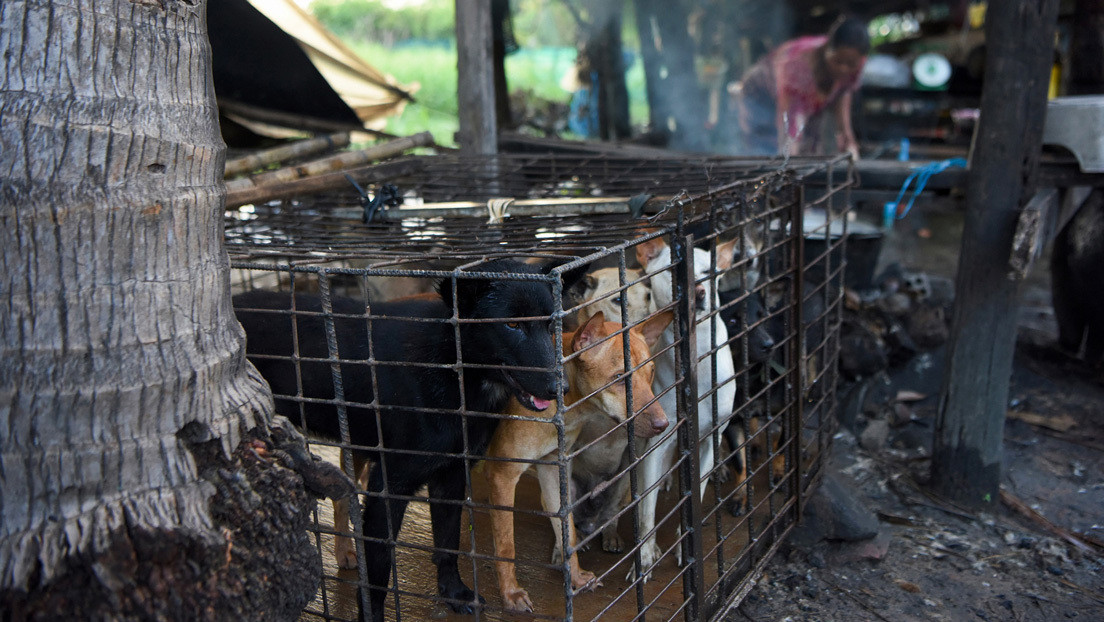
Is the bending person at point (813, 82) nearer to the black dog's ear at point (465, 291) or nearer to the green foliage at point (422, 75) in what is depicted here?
the black dog's ear at point (465, 291)

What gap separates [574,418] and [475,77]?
3335 mm

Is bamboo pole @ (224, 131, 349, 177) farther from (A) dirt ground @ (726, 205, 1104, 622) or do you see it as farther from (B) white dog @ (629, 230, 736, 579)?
(A) dirt ground @ (726, 205, 1104, 622)

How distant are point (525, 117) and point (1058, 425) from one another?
630 centimetres

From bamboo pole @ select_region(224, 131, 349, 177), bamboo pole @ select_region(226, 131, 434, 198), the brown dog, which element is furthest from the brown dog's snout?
bamboo pole @ select_region(224, 131, 349, 177)

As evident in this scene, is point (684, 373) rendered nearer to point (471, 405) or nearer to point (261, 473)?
point (471, 405)

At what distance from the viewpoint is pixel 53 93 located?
1.75m

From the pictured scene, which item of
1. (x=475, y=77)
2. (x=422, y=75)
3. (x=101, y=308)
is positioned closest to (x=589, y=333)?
(x=101, y=308)

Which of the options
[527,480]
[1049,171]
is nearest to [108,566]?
[527,480]

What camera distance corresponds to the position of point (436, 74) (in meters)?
18.6

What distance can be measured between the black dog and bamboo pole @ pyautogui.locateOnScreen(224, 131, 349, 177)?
1.77m

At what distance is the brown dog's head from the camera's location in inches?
125

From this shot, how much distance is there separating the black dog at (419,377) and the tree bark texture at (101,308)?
0.91m

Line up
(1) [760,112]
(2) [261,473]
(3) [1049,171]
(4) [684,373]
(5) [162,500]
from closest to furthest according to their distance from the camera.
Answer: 1. (5) [162,500]
2. (2) [261,473]
3. (4) [684,373]
4. (3) [1049,171]
5. (1) [760,112]

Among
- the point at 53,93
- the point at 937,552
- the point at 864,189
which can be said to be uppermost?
the point at 53,93
